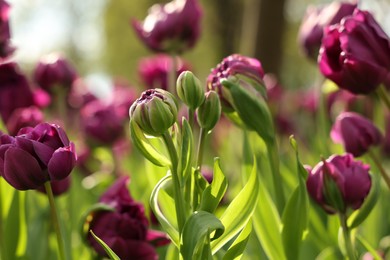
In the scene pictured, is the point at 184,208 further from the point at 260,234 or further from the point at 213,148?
the point at 213,148

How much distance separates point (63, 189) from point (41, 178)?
13.1 inches

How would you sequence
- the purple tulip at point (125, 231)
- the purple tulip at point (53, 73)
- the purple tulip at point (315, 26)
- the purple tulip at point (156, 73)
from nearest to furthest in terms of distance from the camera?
the purple tulip at point (125, 231), the purple tulip at point (315, 26), the purple tulip at point (53, 73), the purple tulip at point (156, 73)

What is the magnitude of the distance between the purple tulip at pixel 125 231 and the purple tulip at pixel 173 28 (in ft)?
1.63

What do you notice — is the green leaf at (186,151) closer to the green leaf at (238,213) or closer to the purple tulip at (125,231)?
the green leaf at (238,213)

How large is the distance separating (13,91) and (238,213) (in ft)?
2.17

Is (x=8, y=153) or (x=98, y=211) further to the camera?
(x=98, y=211)

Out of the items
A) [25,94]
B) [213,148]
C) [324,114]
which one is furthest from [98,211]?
[213,148]

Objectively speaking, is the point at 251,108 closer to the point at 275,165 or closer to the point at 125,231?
the point at 275,165

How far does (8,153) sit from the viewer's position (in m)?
0.67

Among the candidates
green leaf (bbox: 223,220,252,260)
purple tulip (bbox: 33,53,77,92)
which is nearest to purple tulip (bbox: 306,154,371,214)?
green leaf (bbox: 223,220,252,260)

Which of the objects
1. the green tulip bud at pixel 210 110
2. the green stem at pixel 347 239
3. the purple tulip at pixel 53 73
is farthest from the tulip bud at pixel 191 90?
→ the purple tulip at pixel 53 73

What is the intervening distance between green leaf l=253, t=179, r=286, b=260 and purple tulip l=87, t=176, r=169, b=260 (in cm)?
12

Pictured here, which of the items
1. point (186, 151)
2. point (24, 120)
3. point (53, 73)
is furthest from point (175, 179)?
point (53, 73)

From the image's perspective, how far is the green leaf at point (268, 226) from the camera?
0.85 meters
